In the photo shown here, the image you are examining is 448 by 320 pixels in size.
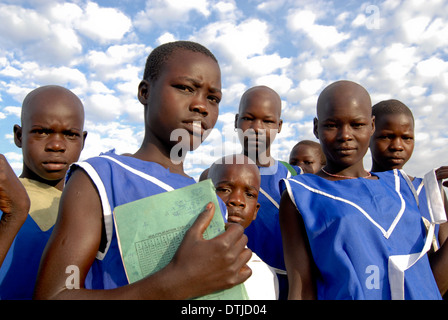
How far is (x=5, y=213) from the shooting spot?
1.44 metres

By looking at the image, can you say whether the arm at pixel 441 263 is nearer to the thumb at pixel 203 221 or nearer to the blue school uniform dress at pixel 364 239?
the blue school uniform dress at pixel 364 239

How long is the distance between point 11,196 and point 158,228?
0.70 m

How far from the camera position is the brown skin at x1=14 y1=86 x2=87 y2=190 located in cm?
230

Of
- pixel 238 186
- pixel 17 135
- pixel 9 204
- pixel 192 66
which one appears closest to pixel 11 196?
pixel 9 204

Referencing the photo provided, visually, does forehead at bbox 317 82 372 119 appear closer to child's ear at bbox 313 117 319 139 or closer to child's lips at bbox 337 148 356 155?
child's ear at bbox 313 117 319 139

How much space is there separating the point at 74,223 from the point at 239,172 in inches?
75.9

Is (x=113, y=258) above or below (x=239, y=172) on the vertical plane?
below

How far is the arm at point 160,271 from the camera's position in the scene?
111 centimetres

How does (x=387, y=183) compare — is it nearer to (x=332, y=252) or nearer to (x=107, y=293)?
(x=332, y=252)

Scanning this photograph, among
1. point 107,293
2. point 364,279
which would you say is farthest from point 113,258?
point 364,279

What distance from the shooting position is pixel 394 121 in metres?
3.05

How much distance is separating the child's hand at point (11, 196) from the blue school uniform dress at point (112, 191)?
0.28m

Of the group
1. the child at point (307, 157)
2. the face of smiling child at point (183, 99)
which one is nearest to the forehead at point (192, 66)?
the face of smiling child at point (183, 99)

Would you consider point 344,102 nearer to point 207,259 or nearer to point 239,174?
point 239,174
